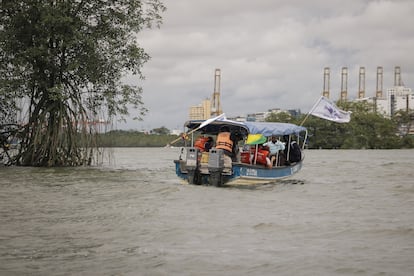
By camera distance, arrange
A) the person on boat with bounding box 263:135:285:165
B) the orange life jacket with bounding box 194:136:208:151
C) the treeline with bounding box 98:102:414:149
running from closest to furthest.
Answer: the orange life jacket with bounding box 194:136:208:151 < the person on boat with bounding box 263:135:285:165 < the treeline with bounding box 98:102:414:149

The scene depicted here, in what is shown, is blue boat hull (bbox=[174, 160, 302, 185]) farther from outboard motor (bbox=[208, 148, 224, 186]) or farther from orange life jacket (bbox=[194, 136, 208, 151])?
orange life jacket (bbox=[194, 136, 208, 151])

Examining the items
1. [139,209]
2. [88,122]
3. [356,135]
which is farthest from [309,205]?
[356,135]

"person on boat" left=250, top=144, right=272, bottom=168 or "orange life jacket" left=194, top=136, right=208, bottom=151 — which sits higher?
"orange life jacket" left=194, top=136, right=208, bottom=151

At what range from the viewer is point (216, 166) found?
62.5 ft

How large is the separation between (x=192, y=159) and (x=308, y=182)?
594 cm

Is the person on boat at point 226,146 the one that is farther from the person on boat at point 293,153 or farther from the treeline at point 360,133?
the treeline at point 360,133

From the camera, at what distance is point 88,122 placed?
27531 mm

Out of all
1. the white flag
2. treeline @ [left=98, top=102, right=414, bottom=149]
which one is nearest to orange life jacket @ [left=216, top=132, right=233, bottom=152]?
the white flag

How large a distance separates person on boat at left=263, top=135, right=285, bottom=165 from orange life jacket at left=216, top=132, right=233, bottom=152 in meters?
2.15

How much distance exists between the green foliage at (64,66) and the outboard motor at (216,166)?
9.62 metres

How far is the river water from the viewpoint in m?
8.12

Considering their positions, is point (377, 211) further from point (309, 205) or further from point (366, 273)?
point (366, 273)

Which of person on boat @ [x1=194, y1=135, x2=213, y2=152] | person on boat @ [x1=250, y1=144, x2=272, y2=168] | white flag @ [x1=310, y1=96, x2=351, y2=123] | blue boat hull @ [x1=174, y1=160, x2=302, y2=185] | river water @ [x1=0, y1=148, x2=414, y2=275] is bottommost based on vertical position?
river water @ [x1=0, y1=148, x2=414, y2=275]

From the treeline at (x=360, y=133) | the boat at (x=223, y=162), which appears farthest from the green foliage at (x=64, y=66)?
the treeline at (x=360, y=133)
